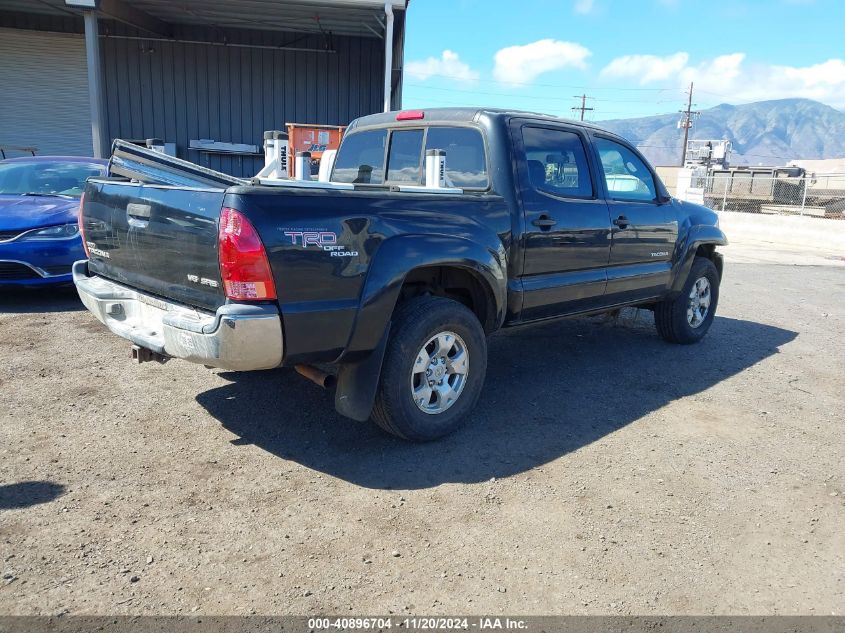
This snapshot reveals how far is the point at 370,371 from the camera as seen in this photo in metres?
3.39

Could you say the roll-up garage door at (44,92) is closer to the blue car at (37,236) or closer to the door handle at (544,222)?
the blue car at (37,236)

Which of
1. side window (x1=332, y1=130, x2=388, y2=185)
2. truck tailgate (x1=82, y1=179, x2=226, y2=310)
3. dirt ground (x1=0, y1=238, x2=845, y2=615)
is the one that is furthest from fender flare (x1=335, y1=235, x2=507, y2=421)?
side window (x1=332, y1=130, x2=388, y2=185)

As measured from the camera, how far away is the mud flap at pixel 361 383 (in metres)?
3.39

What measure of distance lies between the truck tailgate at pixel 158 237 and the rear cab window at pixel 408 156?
A: 6.10 feet

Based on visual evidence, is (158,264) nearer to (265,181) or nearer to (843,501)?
(265,181)

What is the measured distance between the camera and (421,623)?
2.30 meters

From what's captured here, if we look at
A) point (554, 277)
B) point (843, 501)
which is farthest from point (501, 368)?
point (843, 501)

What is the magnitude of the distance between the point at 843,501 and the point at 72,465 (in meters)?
3.99

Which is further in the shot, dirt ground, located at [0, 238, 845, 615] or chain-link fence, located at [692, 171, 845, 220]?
chain-link fence, located at [692, 171, 845, 220]

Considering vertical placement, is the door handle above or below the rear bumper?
above

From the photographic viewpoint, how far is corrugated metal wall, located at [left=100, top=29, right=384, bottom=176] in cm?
1712

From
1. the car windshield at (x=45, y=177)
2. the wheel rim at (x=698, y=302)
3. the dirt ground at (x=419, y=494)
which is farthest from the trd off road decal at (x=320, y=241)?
the car windshield at (x=45, y=177)

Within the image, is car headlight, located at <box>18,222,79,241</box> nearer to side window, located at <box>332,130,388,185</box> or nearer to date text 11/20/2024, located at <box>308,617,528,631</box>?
side window, located at <box>332,130,388,185</box>

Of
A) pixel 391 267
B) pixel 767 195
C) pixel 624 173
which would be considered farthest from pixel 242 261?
pixel 767 195
